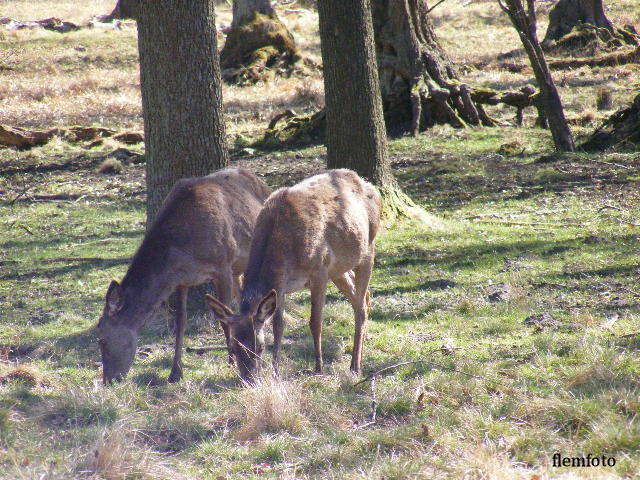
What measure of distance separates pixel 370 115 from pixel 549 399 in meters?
6.91

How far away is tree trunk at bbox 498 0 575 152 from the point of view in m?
15.9

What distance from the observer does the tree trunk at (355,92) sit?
39.1 feet

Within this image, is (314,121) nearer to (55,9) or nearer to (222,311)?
(222,311)

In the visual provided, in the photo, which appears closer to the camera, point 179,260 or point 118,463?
point 118,463

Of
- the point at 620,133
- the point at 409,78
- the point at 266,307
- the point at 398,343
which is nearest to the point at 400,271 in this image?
the point at 398,343

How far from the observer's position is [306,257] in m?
7.30

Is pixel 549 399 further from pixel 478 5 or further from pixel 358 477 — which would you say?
pixel 478 5

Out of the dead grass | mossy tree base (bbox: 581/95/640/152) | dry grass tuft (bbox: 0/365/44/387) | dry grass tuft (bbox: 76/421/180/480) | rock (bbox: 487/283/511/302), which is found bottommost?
dry grass tuft (bbox: 0/365/44/387)

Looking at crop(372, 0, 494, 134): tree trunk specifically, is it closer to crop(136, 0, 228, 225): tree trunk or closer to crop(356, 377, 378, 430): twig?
crop(136, 0, 228, 225): tree trunk

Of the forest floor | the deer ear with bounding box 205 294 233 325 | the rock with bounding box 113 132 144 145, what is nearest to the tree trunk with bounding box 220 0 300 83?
the rock with bounding box 113 132 144 145

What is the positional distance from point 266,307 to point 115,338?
1.63 m

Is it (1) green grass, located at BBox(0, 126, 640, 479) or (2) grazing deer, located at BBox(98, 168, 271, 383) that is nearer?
(1) green grass, located at BBox(0, 126, 640, 479)

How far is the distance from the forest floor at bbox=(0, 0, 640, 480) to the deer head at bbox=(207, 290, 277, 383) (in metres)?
0.32

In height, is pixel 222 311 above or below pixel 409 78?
below
